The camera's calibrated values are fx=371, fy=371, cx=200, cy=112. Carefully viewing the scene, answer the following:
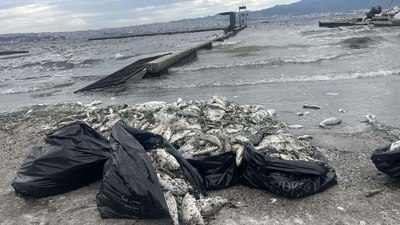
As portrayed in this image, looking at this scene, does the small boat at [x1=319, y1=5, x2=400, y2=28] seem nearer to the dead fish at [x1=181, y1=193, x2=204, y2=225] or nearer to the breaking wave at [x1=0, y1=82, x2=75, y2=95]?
the breaking wave at [x1=0, y1=82, x2=75, y2=95]

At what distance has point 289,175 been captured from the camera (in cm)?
370

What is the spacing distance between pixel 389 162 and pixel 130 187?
Result: 8.44 ft

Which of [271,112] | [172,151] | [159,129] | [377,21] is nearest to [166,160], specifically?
[172,151]

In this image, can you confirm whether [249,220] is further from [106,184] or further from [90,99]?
[90,99]

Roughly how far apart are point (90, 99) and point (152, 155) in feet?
22.8

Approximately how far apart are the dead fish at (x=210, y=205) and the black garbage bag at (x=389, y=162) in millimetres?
1671

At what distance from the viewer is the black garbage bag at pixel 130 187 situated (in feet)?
10.5

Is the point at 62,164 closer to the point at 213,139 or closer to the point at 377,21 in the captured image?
the point at 213,139

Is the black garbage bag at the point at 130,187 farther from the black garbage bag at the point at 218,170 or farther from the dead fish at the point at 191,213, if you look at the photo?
the black garbage bag at the point at 218,170

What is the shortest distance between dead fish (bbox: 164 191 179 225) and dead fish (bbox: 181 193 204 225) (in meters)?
0.07

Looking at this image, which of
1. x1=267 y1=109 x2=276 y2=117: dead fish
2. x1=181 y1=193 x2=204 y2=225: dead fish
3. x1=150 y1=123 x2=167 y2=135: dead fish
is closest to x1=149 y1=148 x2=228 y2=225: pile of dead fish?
x1=181 y1=193 x2=204 y2=225: dead fish

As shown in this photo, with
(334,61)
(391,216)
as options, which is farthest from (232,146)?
(334,61)

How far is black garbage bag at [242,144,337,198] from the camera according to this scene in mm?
3662

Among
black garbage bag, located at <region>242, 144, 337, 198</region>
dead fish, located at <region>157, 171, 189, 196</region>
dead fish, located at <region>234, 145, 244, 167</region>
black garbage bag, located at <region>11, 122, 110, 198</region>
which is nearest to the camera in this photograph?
dead fish, located at <region>157, 171, 189, 196</region>
